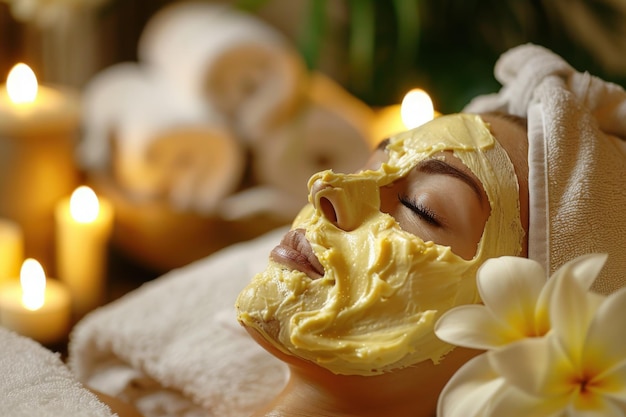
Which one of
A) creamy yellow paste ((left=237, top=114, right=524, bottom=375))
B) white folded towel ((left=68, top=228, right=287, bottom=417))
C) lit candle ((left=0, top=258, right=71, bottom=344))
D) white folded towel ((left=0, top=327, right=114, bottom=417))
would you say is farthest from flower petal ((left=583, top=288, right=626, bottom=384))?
lit candle ((left=0, top=258, right=71, bottom=344))

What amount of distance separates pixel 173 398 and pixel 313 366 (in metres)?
0.35

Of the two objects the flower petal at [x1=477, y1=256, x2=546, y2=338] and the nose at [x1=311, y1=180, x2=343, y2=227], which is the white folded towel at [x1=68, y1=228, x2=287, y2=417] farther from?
the flower petal at [x1=477, y1=256, x2=546, y2=338]

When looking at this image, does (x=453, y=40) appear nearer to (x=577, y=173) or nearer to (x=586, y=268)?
(x=577, y=173)


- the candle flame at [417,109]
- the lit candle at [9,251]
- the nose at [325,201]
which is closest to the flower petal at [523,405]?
the nose at [325,201]

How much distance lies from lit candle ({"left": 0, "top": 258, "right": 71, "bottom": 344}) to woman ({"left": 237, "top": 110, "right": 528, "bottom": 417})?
2.61 feet

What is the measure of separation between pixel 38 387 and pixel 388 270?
1.10 ft

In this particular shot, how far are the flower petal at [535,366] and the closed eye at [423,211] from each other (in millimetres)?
240

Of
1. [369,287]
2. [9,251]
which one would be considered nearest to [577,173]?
[369,287]

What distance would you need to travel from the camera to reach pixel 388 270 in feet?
2.37

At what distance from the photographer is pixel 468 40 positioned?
1813mm

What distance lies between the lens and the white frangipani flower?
1.71 feet

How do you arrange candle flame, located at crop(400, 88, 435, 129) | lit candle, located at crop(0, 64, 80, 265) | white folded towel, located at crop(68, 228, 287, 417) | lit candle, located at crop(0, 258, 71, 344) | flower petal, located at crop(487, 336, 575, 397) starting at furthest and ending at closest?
lit candle, located at crop(0, 64, 80, 265) < lit candle, located at crop(0, 258, 71, 344) < candle flame, located at crop(400, 88, 435, 129) < white folded towel, located at crop(68, 228, 287, 417) < flower petal, located at crop(487, 336, 575, 397)

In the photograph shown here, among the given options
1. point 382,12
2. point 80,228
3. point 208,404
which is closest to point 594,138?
point 208,404

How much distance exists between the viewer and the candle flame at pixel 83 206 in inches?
64.7
